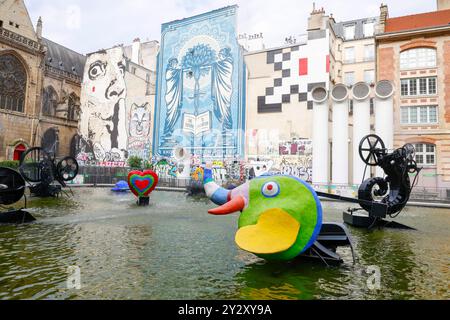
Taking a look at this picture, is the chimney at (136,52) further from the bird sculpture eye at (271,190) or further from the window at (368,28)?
the bird sculpture eye at (271,190)

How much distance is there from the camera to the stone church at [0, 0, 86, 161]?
40219 mm

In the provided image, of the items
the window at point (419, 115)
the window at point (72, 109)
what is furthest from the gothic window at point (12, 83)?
the window at point (419, 115)

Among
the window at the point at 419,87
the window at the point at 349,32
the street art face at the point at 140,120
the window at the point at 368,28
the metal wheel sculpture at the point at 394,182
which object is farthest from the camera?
the window at the point at 349,32

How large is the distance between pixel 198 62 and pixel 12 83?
79.4 ft

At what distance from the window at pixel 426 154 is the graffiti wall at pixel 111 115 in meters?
29.3

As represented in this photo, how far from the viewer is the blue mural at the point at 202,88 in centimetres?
3553

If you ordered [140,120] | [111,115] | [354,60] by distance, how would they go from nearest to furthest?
1. [354,60]
2. [140,120]
3. [111,115]

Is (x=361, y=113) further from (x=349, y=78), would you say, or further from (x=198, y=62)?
(x=198, y=62)

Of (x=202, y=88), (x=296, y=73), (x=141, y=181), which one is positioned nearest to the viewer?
(x=141, y=181)

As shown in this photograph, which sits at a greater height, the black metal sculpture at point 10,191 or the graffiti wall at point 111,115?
the graffiti wall at point 111,115

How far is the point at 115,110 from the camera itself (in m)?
43.9

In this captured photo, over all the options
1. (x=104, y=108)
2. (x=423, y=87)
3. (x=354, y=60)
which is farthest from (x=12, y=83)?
(x=423, y=87)
